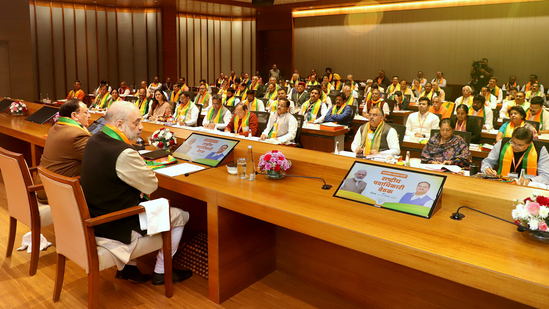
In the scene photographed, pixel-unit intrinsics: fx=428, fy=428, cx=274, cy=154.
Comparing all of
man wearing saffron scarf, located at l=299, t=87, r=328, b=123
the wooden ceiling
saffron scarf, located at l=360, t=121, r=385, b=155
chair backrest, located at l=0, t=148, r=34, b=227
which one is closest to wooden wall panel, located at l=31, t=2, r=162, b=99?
the wooden ceiling

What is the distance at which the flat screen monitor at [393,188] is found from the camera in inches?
85.6

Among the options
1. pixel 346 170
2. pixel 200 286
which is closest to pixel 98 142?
pixel 200 286

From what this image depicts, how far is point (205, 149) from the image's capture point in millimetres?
3375

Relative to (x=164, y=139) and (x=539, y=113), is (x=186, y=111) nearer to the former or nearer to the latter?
(x=164, y=139)

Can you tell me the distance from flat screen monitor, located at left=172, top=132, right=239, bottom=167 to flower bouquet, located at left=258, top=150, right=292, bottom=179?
0.51 m

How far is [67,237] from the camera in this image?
7.89 feet

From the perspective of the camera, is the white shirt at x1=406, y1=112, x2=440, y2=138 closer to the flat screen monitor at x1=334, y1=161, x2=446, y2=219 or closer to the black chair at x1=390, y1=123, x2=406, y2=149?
the black chair at x1=390, y1=123, x2=406, y2=149

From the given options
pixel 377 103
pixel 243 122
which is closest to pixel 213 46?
pixel 377 103

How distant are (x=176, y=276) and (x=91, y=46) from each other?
13582 millimetres

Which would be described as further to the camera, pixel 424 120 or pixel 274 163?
pixel 424 120

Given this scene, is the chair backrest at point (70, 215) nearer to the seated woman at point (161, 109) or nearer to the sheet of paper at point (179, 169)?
the sheet of paper at point (179, 169)

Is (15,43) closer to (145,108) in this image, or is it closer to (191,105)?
(145,108)

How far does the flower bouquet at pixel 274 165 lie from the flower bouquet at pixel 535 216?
135 cm

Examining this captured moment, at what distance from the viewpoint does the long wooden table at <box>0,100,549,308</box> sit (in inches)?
66.8
